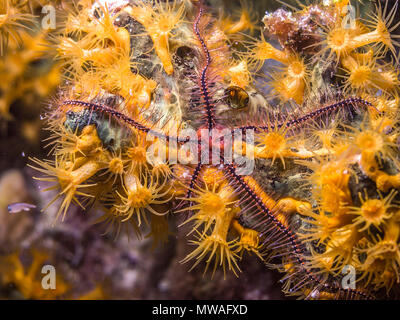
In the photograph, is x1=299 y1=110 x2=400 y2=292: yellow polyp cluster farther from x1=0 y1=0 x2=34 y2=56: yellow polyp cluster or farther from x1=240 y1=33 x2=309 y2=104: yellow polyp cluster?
x1=0 y1=0 x2=34 y2=56: yellow polyp cluster

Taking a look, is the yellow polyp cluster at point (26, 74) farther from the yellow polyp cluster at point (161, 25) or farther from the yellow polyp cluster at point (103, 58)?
the yellow polyp cluster at point (161, 25)

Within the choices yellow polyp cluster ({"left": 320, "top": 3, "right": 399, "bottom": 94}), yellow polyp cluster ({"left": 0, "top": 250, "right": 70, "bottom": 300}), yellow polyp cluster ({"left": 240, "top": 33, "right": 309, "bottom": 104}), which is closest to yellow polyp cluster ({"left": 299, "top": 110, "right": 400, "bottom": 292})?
yellow polyp cluster ({"left": 320, "top": 3, "right": 399, "bottom": 94})

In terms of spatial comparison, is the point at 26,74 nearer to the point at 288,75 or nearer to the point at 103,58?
the point at 103,58

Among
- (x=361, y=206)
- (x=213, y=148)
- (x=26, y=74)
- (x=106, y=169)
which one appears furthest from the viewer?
(x=26, y=74)

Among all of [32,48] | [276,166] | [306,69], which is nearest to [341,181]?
[276,166]

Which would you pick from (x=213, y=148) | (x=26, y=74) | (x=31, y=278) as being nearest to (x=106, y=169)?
(x=213, y=148)

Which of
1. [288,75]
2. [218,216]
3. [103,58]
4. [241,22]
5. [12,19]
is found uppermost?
[241,22]

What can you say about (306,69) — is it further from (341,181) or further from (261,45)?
(341,181)

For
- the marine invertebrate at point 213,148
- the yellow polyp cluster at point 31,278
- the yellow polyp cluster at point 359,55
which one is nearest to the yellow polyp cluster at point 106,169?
the marine invertebrate at point 213,148

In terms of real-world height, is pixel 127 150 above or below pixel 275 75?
below

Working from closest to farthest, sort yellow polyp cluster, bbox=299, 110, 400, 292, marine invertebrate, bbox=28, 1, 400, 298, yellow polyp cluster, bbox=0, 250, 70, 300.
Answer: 1. yellow polyp cluster, bbox=299, 110, 400, 292
2. marine invertebrate, bbox=28, 1, 400, 298
3. yellow polyp cluster, bbox=0, 250, 70, 300

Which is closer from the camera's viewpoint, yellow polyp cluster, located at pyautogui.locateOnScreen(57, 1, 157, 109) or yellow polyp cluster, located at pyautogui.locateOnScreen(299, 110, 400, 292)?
yellow polyp cluster, located at pyautogui.locateOnScreen(299, 110, 400, 292)
